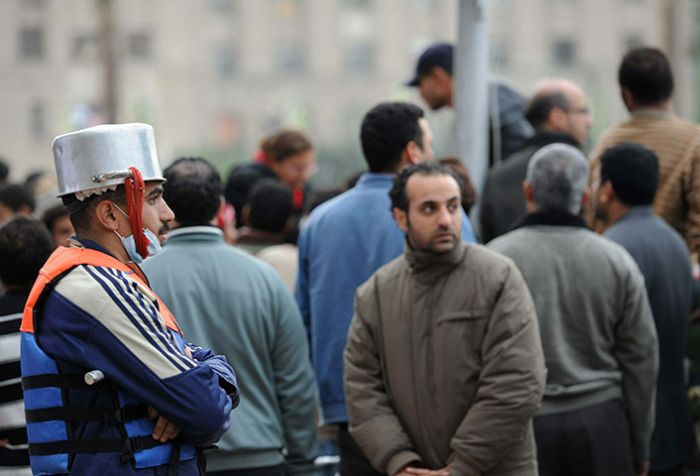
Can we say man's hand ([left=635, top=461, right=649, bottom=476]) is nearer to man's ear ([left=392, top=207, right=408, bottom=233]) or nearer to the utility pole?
man's ear ([left=392, top=207, right=408, bottom=233])

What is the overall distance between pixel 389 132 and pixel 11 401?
226 centimetres

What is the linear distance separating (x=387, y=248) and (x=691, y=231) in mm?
1919

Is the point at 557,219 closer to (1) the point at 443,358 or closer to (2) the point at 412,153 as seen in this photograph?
(2) the point at 412,153

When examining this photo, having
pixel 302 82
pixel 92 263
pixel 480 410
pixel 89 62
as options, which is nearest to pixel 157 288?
pixel 480 410

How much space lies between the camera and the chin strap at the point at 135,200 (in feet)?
15.2

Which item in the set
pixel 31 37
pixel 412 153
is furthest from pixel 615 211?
pixel 31 37

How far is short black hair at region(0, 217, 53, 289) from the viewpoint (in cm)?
642

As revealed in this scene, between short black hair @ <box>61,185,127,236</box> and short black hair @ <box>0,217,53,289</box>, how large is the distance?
1760 millimetres

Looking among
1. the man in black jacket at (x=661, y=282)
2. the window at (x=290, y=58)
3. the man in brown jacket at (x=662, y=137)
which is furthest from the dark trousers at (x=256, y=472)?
the window at (x=290, y=58)

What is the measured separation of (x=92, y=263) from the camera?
179 inches

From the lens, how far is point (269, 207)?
29.5 feet

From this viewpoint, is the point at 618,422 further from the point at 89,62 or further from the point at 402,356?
the point at 89,62

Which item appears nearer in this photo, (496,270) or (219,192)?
(496,270)

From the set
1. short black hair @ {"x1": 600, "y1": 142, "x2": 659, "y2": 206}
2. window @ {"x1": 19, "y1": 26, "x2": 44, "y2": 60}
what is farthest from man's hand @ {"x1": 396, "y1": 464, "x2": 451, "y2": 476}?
window @ {"x1": 19, "y1": 26, "x2": 44, "y2": 60}
